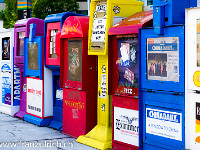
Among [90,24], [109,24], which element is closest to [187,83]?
[109,24]

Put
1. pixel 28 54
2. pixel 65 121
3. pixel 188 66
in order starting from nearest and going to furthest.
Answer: pixel 188 66
pixel 65 121
pixel 28 54

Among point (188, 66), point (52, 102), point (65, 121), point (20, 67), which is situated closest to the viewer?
point (188, 66)

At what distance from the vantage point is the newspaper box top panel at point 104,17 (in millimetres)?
6316

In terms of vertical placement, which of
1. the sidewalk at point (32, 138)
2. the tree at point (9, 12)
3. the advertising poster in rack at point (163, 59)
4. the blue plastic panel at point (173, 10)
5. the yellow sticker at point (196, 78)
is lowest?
the sidewalk at point (32, 138)

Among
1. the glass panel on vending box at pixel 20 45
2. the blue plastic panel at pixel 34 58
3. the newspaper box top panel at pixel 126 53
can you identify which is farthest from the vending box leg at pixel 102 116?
the glass panel on vending box at pixel 20 45

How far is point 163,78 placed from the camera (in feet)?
17.0

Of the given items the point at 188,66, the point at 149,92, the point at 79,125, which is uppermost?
the point at 188,66

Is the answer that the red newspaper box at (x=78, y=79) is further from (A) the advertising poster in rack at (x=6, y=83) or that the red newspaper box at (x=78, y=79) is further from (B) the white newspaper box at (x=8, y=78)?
(A) the advertising poster in rack at (x=6, y=83)

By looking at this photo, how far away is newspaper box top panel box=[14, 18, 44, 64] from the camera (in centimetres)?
919

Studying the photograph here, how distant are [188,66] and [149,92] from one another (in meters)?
0.85

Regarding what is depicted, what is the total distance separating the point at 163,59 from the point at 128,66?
0.81 m

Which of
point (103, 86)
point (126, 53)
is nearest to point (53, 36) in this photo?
point (103, 86)

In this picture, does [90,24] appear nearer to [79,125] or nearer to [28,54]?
[79,125]

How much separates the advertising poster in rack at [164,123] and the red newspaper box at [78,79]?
1.68m
